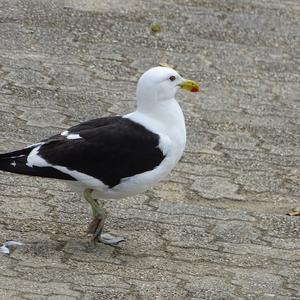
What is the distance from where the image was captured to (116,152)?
6.45 m

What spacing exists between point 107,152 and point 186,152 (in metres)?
2.06

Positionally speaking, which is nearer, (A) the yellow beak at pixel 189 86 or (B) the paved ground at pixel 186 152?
(B) the paved ground at pixel 186 152

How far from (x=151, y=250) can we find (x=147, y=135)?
2.24 feet

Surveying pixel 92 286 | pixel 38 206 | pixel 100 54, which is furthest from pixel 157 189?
pixel 100 54

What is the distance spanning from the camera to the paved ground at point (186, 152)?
6254 mm

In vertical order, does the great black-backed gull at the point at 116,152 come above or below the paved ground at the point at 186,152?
above

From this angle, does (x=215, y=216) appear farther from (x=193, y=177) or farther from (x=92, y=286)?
(x=92, y=286)

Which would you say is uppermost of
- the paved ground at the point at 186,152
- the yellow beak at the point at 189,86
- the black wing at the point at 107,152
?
Answer: the yellow beak at the point at 189,86

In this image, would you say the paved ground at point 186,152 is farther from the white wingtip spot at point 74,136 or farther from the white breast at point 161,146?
the white wingtip spot at point 74,136

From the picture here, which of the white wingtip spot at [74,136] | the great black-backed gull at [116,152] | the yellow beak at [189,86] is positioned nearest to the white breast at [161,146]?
the great black-backed gull at [116,152]

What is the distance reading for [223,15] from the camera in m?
11.7

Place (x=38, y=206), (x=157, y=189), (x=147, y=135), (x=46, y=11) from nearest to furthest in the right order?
(x=147, y=135) < (x=38, y=206) < (x=157, y=189) < (x=46, y=11)

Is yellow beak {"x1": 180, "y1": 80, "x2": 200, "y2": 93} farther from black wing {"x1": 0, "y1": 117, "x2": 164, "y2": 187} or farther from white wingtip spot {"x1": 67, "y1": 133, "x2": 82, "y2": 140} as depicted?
white wingtip spot {"x1": 67, "y1": 133, "x2": 82, "y2": 140}

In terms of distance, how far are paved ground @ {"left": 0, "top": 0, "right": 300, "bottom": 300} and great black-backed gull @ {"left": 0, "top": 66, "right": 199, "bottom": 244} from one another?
42cm
